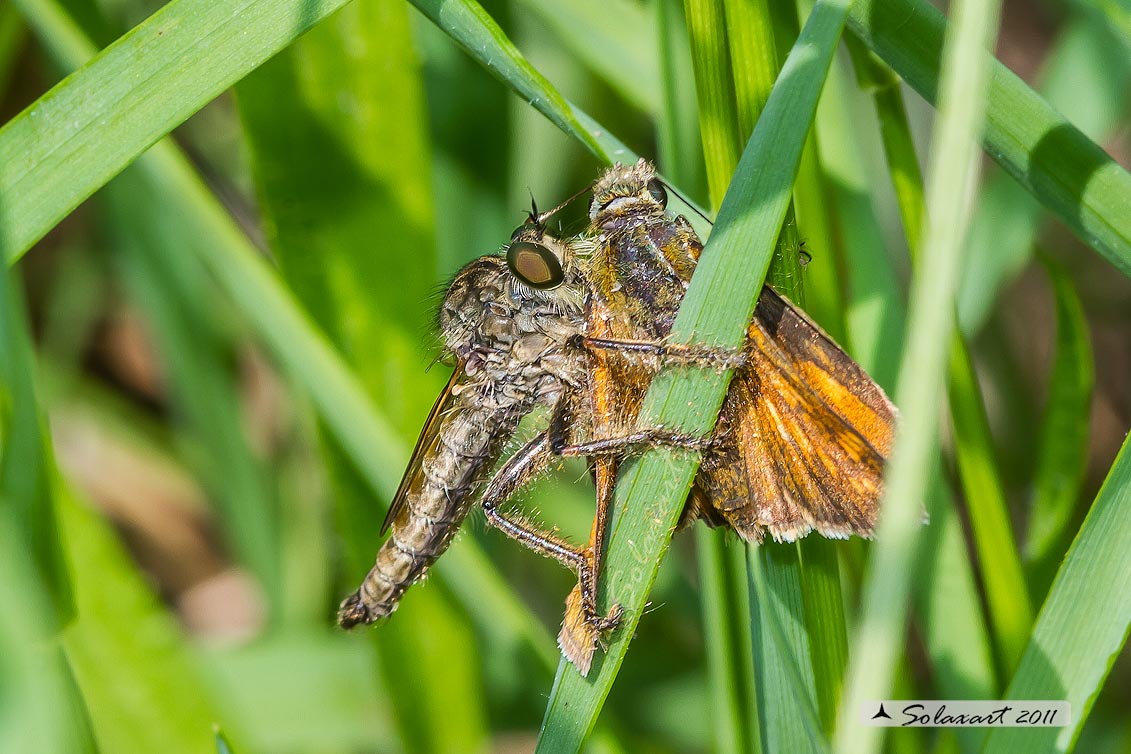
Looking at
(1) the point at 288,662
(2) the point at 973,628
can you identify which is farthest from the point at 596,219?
(1) the point at 288,662

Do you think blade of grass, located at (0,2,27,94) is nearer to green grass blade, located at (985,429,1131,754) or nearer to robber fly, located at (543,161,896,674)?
robber fly, located at (543,161,896,674)

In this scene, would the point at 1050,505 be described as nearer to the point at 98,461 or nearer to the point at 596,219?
the point at 596,219

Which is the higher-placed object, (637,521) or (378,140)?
(378,140)

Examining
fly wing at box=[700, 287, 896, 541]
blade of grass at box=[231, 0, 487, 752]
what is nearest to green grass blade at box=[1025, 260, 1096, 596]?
fly wing at box=[700, 287, 896, 541]

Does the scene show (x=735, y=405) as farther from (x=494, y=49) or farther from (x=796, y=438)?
(x=494, y=49)

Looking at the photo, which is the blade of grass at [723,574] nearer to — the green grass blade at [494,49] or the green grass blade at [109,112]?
the green grass blade at [494,49]

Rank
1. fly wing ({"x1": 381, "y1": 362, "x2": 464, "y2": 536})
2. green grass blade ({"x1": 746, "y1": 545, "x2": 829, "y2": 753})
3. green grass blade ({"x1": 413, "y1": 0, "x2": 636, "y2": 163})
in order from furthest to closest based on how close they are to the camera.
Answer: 1. fly wing ({"x1": 381, "y1": 362, "x2": 464, "y2": 536})
2. green grass blade ({"x1": 413, "y1": 0, "x2": 636, "y2": 163})
3. green grass blade ({"x1": 746, "y1": 545, "x2": 829, "y2": 753})

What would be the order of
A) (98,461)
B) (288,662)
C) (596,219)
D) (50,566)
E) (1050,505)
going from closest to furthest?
1. (50,566)
2. (596,219)
3. (1050,505)
4. (288,662)
5. (98,461)

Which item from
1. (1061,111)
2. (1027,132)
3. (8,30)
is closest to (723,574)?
(1027,132)
